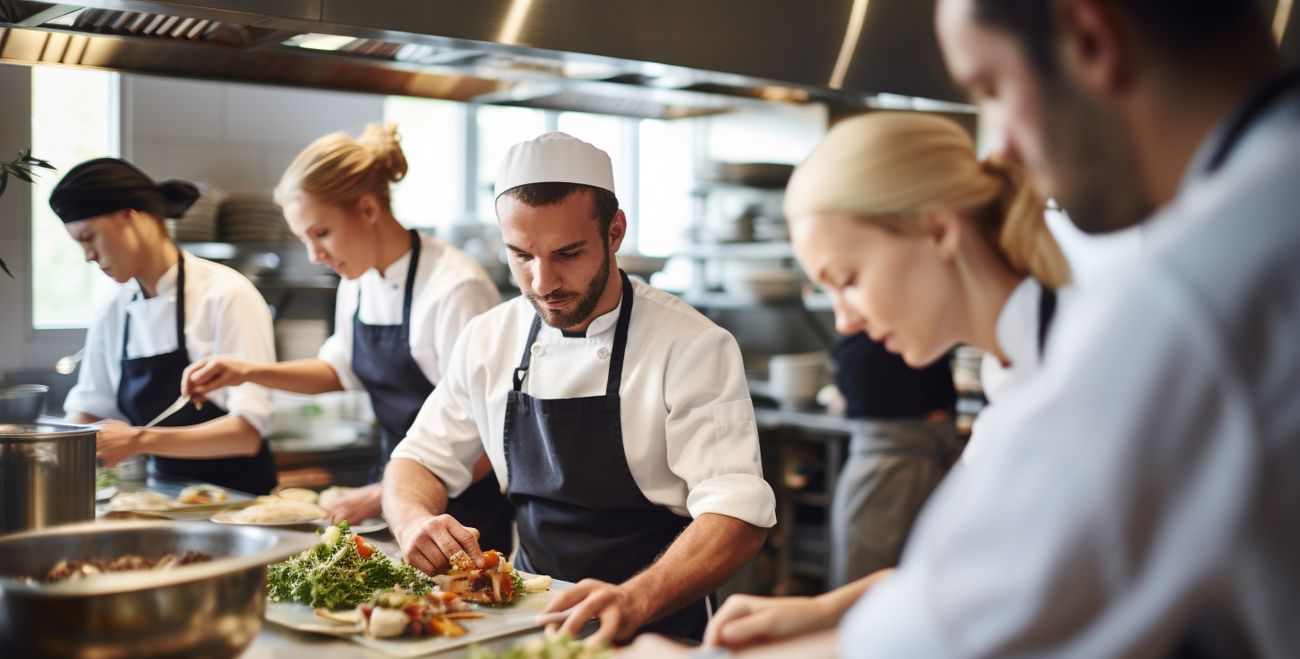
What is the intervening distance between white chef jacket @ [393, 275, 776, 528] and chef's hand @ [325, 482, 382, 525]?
0.14m

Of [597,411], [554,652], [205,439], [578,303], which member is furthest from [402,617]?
[205,439]

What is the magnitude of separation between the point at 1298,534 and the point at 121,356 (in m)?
2.97

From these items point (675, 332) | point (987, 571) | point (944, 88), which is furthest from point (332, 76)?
point (987, 571)

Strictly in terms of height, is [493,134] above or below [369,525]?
above

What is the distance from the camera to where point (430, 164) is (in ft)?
22.0

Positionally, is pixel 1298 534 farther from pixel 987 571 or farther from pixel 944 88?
pixel 944 88

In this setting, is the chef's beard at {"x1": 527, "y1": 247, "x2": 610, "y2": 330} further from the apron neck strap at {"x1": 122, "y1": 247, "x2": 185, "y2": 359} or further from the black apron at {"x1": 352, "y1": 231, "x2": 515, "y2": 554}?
the apron neck strap at {"x1": 122, "y1": 247, "x2": 185, "y2": 359}

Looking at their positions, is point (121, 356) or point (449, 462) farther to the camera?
point (121, 356)

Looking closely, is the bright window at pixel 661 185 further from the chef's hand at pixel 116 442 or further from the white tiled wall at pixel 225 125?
the chef's hand at pixel 116 442

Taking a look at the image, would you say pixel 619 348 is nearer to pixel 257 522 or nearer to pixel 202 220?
pixel 257 522

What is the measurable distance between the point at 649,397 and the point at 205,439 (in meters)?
1.34

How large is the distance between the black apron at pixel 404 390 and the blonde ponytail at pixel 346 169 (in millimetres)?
190

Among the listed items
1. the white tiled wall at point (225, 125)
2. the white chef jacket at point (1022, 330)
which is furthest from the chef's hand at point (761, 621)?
the white tiled wall at point (225, 125)

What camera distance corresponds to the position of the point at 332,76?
115 inches
